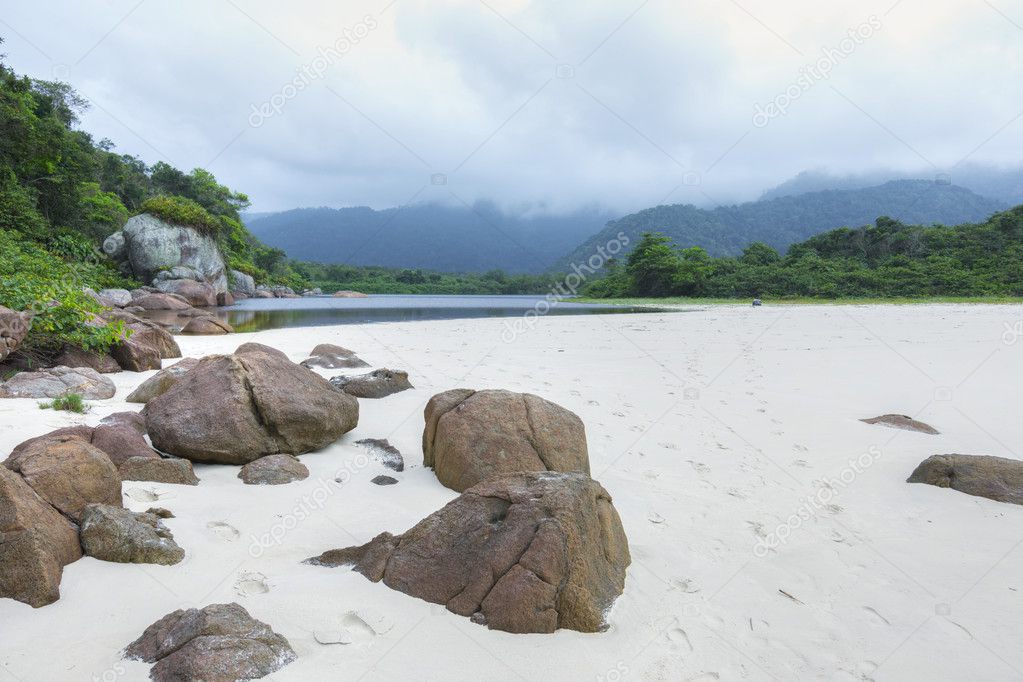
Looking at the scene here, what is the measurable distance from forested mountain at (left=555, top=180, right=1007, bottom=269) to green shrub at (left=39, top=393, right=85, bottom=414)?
98.0m

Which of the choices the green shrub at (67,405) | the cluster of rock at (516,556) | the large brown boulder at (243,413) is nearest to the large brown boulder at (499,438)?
the cluster of rock at (516,556)

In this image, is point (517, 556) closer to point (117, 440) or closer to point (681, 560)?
point (681, 560)

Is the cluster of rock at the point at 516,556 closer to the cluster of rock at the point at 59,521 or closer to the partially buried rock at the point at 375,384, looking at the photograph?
the cluster of rock at the point at 59,521

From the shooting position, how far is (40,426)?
4672 mm

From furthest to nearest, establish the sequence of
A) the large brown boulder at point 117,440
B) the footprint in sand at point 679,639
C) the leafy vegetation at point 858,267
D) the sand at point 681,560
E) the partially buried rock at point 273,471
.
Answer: the leafy vegetation at point 858,267 < the partially buried rock at point 273,471 < the large brown boulder at point 117,440 < the footprint in sand at point 679,639 < the sand at point 681,560

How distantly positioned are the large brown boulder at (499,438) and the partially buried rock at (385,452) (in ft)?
1.02

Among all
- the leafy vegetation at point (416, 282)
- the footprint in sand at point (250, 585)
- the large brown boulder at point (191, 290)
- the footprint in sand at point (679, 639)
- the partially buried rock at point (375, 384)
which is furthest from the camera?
the leafy vegetation at point (416, 282)

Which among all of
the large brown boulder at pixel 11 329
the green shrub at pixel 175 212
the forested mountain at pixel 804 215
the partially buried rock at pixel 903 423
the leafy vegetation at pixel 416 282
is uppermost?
the forested mountain at pixel 804 215

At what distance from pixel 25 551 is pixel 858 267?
175 ft

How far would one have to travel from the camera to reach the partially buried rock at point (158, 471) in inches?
157

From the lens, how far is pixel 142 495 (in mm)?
3732

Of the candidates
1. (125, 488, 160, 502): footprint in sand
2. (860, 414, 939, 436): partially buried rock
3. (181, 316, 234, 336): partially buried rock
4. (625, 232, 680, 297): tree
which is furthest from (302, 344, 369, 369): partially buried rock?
(625, 232, 680, 297): tree

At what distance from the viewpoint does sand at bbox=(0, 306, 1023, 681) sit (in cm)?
248

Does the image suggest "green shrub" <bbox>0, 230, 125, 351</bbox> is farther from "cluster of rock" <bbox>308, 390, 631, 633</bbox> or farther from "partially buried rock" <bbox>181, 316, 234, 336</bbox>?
"partially buried rock" <bbox>181, 316, 234, 336</bbox>
